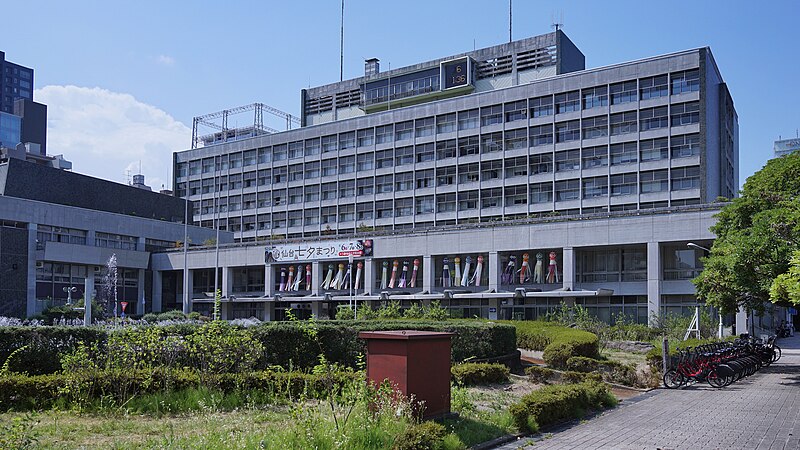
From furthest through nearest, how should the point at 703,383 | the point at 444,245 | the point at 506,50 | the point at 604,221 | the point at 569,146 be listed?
the point at 506,50
the point at 569,146
the point at 444,245
the point at 604,221
the point at 703,383

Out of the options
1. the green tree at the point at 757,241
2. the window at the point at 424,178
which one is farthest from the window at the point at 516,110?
the green tree at the point at 757,241

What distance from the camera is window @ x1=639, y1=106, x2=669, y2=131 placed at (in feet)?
208

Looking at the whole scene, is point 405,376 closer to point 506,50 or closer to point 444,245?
point 444,245

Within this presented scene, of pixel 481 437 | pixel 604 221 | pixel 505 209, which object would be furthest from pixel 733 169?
pixel 481 437

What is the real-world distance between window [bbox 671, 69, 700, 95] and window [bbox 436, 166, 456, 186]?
22.3 meters

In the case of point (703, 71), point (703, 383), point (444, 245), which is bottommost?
point (703, 383)

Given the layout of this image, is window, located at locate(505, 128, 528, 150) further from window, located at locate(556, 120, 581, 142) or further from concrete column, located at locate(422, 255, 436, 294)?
concrete column, located at locate(422, 255, 436, 294)

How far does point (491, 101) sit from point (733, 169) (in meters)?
24.5

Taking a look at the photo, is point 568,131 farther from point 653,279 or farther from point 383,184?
point 653,279

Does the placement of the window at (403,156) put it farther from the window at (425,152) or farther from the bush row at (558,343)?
the bush row at (558,343)

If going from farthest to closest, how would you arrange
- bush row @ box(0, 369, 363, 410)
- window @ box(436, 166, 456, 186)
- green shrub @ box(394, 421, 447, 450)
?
window @ box(436, 166, 456, 186) → bush row @ box(0, 369, 363, 410) → green shrub @ box(394, 421, 447, 450)

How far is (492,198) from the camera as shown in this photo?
237 feet

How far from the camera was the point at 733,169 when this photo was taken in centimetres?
7200

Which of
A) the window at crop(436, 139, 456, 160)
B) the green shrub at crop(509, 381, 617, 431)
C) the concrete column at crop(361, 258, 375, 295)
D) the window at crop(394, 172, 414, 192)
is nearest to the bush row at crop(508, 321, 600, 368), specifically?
the green shrub at crop(509, 381, 617, 431)
